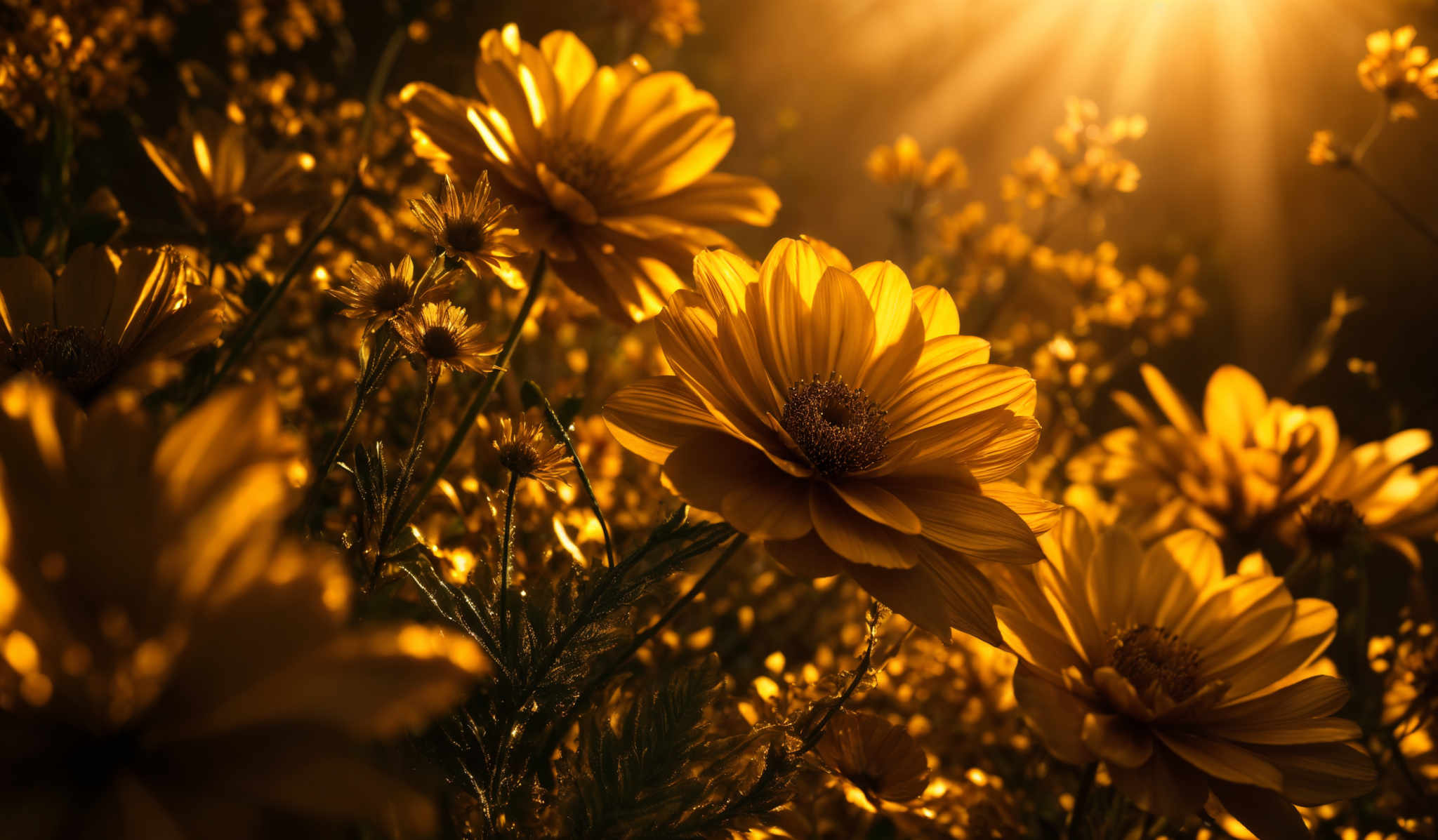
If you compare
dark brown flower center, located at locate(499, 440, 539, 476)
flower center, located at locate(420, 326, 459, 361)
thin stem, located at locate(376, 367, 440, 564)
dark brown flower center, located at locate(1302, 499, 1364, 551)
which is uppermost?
dark brown flower center, located at locate(1302, 499, 1364, 551)

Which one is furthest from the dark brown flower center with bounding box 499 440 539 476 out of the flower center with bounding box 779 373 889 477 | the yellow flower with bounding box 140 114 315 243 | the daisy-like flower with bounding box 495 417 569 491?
the yellow flower with bounding box 140 114 315 243

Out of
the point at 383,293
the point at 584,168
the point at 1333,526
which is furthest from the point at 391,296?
the point at 1333,526

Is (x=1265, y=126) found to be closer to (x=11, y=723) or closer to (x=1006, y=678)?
(x=1006, y=678)

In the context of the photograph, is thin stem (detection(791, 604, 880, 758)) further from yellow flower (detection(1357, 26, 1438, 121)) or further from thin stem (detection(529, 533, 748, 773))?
yellow flower (detection(1357, 26, 1438, 121))

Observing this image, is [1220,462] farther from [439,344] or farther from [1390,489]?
[439,344]

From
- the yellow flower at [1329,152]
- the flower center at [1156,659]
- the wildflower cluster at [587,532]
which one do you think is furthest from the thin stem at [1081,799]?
the yellow flower at [1329,152]

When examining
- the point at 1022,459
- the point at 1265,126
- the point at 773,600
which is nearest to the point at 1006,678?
the point at 773,600

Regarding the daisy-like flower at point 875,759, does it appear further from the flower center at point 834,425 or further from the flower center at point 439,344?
the flower center at point 439,344
